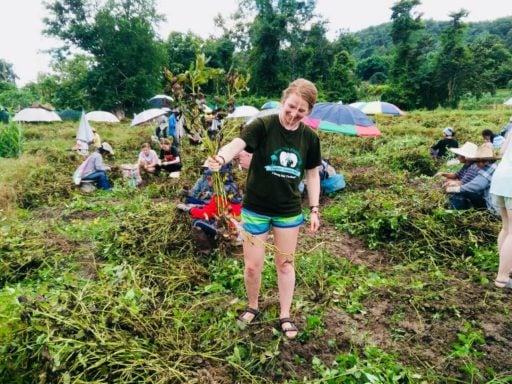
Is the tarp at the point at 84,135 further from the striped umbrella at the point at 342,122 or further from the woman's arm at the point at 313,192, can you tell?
the woman's arm at the point at 313,192

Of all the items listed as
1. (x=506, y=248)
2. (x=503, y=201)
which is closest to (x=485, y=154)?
(x=503, y=201)

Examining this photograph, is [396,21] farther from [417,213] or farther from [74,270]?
[74,270]

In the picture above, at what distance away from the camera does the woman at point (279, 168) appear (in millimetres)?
2156

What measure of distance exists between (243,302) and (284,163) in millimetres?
1361

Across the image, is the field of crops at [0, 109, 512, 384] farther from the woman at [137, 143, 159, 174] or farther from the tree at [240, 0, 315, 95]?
the tree at [240, 0, 315, 95]

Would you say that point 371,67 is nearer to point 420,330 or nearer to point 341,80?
point 341,80

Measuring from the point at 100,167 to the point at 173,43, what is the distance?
35.5m

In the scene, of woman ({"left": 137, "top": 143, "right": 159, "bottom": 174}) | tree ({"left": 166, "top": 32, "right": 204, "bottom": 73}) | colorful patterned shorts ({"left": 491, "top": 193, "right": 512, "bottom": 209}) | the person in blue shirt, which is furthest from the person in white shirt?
tree ({"left": 166, "top": 32, "right": 204, "bottom": 73})

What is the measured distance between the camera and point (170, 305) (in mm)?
2961

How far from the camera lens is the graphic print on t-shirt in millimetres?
2234

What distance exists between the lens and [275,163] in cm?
224

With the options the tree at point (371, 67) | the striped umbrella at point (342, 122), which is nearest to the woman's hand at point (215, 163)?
the striped umbrella at point (342, 122)

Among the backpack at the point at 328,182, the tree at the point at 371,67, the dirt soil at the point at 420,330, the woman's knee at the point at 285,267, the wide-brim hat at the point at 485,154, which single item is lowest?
the dirt soil at the point at 420,330

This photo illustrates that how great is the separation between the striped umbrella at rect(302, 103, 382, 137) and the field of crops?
118 centimetres
